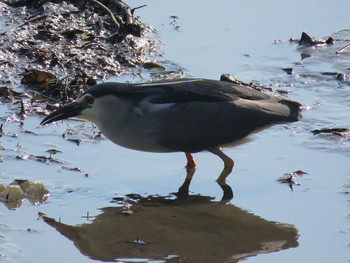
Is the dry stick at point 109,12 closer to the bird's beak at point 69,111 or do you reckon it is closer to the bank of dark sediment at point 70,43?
the bank of dark sediment at point 70,43

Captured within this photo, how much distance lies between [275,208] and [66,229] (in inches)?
60.6

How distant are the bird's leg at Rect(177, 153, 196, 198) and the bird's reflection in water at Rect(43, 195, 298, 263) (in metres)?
0.09

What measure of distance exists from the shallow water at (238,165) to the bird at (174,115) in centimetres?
26

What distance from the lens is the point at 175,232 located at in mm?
6027

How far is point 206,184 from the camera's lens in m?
6.93

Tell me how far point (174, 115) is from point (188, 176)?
19.7 inches

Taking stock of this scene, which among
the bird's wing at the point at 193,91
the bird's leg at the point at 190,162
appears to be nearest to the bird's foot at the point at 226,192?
the bird's leg at the point at 190,162

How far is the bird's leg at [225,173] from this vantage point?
21.9ft

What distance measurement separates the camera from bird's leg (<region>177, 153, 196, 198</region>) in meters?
6.71

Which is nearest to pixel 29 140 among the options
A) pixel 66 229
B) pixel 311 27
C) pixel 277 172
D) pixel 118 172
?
pixel 118 172

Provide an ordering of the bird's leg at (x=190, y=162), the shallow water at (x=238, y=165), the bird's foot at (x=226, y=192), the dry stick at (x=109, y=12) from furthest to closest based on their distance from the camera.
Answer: the dry stick at (x=109, y=12), the bird's leg at (x=190, y=162), the bird's foot at (x=226, y=192), the shallow water at (x=238, y=165)

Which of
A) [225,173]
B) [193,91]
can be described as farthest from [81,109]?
[225,173]

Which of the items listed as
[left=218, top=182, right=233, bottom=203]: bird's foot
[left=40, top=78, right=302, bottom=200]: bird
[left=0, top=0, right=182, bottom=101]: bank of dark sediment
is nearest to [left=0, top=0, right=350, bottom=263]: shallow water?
[left=218, top=182, right=233, bottom=203]: bird's foot

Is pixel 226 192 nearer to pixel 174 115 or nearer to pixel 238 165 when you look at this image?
pixel 238 165
